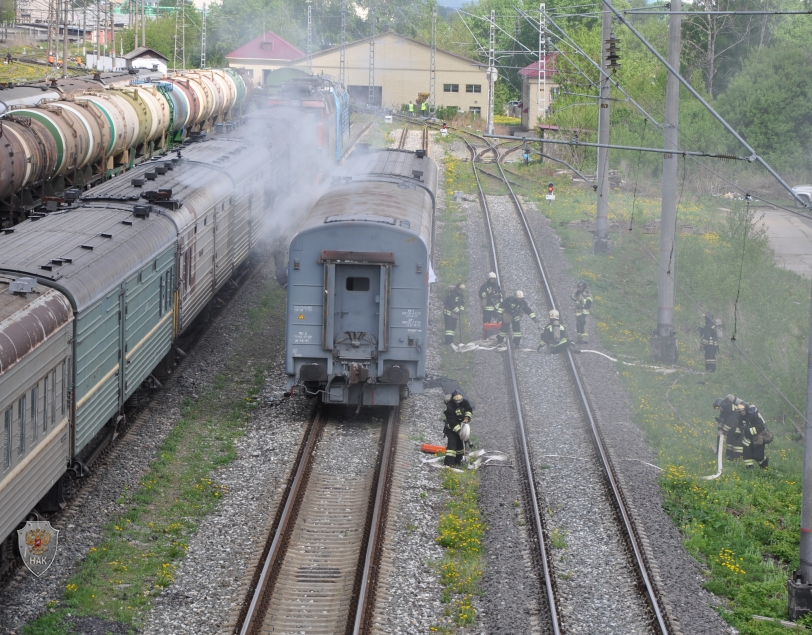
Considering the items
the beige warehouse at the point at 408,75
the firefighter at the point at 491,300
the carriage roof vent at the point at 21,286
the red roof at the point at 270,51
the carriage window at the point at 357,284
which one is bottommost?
the firefighter at the point at 491,300

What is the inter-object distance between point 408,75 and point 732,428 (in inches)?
2366

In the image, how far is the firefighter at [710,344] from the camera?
791 inches

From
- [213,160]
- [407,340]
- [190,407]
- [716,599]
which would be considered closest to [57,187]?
[213,160]

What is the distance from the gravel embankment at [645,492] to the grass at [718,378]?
0.52ft

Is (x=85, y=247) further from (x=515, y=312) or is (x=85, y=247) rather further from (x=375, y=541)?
(x=515, y=312)

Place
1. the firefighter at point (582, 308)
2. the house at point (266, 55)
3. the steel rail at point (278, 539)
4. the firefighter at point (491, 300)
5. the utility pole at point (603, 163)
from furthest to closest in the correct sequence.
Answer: the house at point (266, 55) → the utility pole at point (603, 163) → the firefighter at point (582, 308) → the firefighter at point (491, 300) → the steel rail at point (278, 539)

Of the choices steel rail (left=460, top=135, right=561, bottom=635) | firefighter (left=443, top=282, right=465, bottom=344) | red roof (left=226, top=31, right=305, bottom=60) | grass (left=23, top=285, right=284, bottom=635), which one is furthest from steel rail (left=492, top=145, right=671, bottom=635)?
red roof (left=226, top=31, right=305, bottom=60)

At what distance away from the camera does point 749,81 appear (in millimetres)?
45375

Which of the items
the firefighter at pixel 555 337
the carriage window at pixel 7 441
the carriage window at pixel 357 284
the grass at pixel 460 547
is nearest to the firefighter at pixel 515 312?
the firefighter at pixel 555 337

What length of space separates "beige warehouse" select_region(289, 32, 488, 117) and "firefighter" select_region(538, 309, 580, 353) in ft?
173

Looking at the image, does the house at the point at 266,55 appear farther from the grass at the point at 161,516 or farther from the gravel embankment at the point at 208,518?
the grass at the point at 161,516

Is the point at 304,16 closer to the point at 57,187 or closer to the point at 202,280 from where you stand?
the point at 57,187

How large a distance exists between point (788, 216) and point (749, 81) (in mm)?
8518

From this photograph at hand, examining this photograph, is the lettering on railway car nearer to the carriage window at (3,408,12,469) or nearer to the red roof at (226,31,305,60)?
the carriage window at (3,408,12,469)
